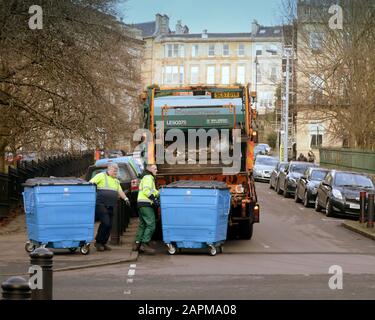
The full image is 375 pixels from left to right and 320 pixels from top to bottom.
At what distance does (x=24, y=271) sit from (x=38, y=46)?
30.1 ft

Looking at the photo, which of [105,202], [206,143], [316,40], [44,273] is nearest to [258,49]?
[316,40]

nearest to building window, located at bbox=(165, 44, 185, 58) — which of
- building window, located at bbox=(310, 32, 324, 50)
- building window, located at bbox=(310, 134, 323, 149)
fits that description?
building window, located at bbox=(310, 134, 323, 149)

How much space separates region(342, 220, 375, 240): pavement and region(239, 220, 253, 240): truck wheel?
3149 mm

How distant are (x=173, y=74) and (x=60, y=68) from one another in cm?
9108

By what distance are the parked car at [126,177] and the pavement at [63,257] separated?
3767 mm

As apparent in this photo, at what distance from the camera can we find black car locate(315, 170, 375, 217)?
84.2ft

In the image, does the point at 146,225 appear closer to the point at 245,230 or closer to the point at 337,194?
the point at 245,230

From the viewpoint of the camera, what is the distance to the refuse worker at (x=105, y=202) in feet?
53.1

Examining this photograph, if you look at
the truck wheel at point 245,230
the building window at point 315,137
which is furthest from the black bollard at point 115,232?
the building window at point 315,137

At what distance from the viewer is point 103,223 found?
53.2ft

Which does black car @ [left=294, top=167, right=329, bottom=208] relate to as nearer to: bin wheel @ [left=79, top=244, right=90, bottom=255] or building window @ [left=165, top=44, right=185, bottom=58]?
bin wheel @ [left=79, top=244, right=90, bottom=255]
